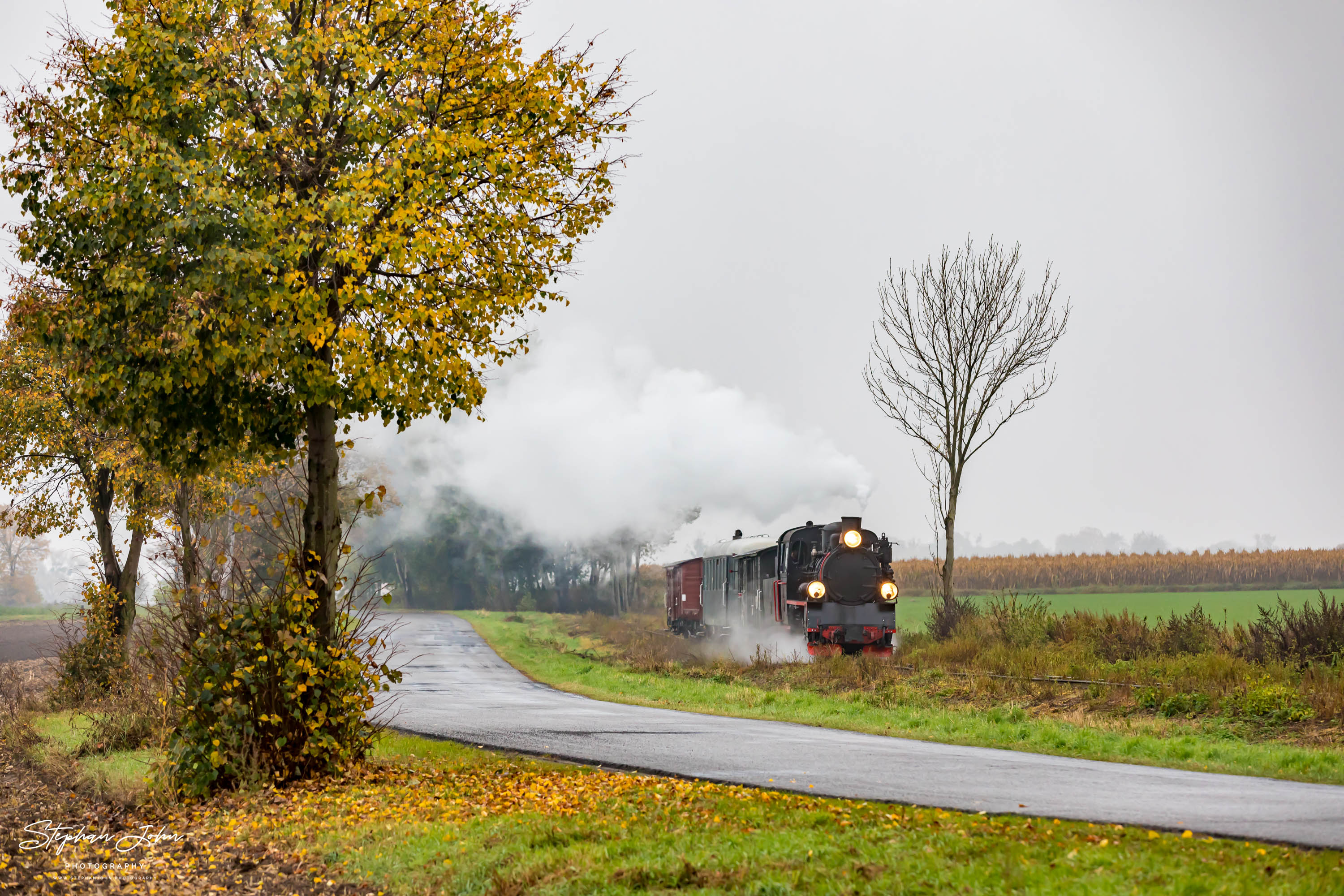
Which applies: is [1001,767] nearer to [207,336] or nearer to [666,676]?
[207,336]

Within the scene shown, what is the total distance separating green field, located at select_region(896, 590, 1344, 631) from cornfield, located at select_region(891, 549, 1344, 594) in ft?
4.67

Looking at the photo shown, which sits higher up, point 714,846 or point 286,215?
point 286,215

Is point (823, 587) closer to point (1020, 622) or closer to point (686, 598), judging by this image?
point (1020, 622)

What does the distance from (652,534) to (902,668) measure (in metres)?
35.1

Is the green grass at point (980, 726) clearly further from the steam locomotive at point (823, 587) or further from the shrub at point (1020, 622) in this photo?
the shrub at point (1020, 622)

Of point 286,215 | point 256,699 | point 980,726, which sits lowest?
point 980,726

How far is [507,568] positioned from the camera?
64938 mm

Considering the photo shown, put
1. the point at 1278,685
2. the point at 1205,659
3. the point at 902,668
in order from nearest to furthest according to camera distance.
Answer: the point at 1278,685 → the point at 1205,659 → the point at 902,668

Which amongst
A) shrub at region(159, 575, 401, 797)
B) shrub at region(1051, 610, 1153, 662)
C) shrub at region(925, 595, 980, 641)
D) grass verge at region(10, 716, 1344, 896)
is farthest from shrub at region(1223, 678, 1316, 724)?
shrub at region(159, 575, 401, 797)

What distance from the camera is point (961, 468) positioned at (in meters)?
24.5

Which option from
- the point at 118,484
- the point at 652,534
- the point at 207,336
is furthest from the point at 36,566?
the point at 207,336

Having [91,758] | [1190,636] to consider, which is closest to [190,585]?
[91,758]

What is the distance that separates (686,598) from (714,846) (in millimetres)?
32124

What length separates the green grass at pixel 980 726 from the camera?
11.4 m
